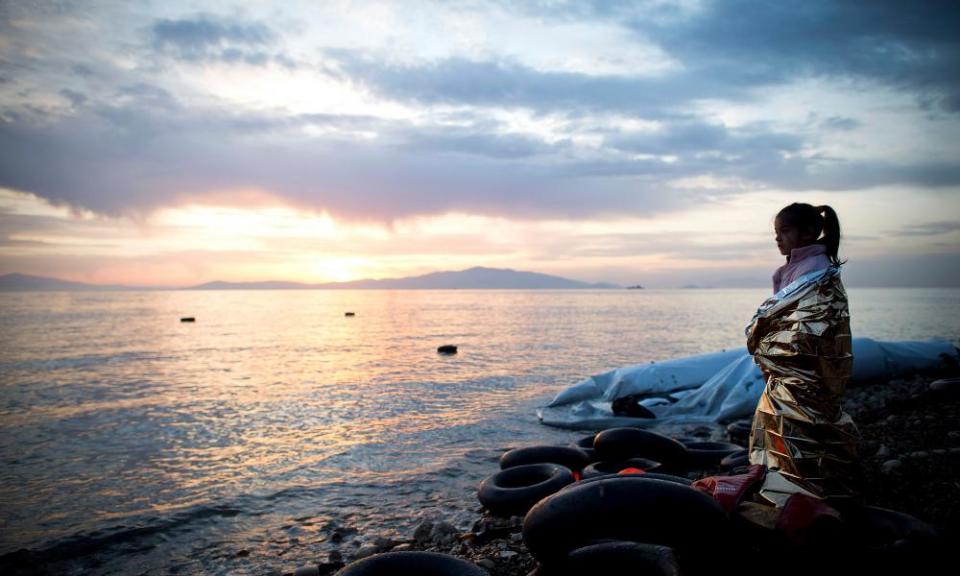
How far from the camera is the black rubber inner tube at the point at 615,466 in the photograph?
25.7ft

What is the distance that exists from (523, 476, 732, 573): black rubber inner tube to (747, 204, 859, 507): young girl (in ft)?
2.39

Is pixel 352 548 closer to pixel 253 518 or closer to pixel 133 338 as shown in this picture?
pixel 253 518

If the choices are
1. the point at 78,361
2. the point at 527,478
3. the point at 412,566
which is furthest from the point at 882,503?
the point at 78,361

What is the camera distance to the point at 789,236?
4.72 m

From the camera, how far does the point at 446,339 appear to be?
37719 millimetres

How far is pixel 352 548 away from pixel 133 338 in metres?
36.9

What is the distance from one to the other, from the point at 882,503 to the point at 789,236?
2.86 metres

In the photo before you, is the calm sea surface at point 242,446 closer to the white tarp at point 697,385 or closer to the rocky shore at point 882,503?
the rocky shore at point 882,503

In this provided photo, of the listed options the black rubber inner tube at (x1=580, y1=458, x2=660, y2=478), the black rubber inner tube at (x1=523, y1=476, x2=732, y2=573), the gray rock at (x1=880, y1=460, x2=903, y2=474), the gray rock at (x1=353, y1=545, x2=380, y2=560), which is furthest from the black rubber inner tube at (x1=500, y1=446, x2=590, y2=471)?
the black rubber inner tube at (x1=523, y1=476, x2=732, y2=573)

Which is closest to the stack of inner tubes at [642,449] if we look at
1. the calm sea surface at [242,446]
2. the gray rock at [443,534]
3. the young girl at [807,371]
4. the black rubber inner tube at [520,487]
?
the black rubber inner tube at [520,487]

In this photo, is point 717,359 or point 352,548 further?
point 717,359

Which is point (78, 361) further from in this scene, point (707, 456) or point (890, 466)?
point (890, 466)

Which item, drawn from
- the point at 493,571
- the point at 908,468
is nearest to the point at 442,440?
the point at 493,571

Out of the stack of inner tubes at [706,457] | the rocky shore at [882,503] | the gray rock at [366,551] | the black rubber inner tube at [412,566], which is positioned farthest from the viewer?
the stack of inner tubes at [706,457]
